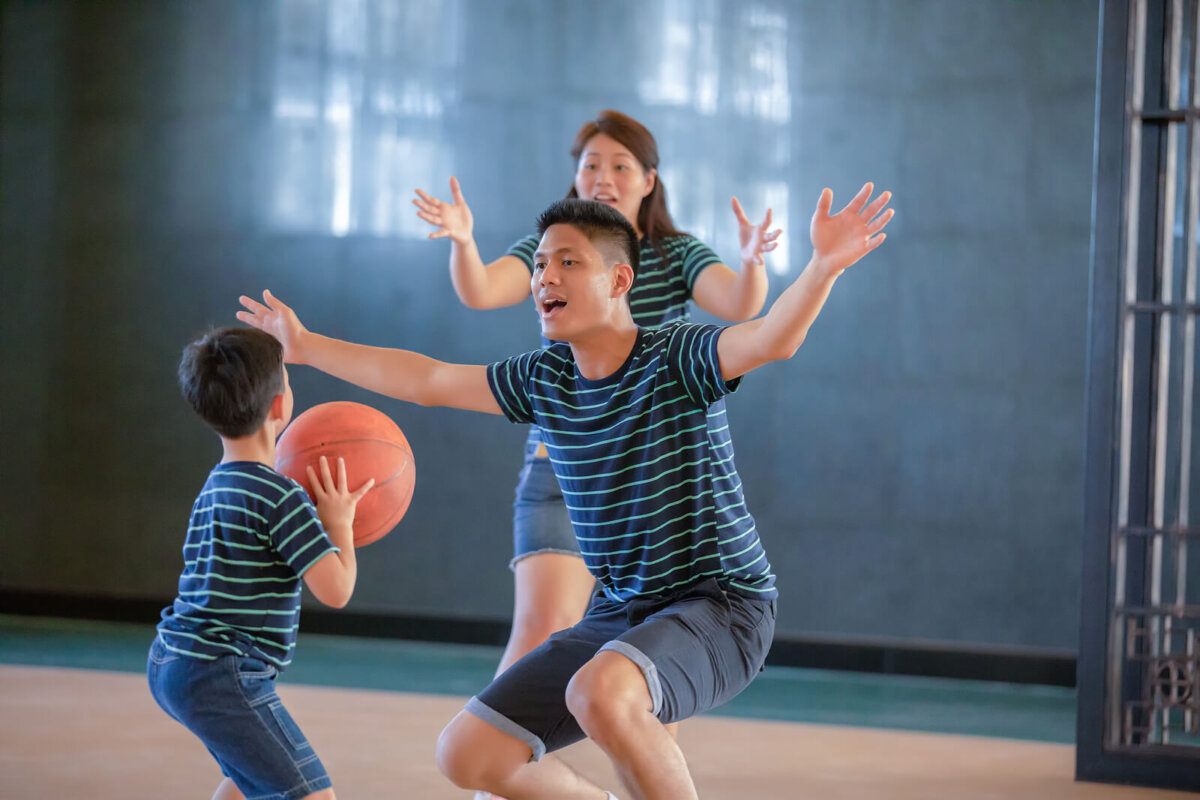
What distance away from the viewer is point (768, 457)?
15.4 feet

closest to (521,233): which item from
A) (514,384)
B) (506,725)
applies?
(514,384)

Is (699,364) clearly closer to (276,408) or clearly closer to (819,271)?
(819,271)

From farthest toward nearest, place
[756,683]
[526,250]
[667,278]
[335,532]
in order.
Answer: [756,683], [526,250], [667,278], [335,532]

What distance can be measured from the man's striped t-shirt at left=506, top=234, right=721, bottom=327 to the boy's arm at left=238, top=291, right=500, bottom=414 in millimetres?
546

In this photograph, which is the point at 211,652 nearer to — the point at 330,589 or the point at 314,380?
the point at 330,589

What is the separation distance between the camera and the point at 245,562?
6.34 ft

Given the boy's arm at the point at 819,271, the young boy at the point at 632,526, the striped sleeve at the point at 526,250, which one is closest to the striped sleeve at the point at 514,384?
the young boy at the point at 632,526

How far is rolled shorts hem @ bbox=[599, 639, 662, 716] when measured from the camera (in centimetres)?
189

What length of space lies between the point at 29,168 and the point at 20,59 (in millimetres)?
458

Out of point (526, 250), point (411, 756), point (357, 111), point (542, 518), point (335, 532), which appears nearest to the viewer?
point (335, 532)

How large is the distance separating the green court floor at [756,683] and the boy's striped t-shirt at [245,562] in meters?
2.24

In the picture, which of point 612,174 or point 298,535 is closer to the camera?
point 298,535

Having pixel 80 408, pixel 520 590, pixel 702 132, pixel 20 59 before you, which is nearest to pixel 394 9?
pixel 702 132

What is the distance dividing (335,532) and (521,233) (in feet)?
9.65
